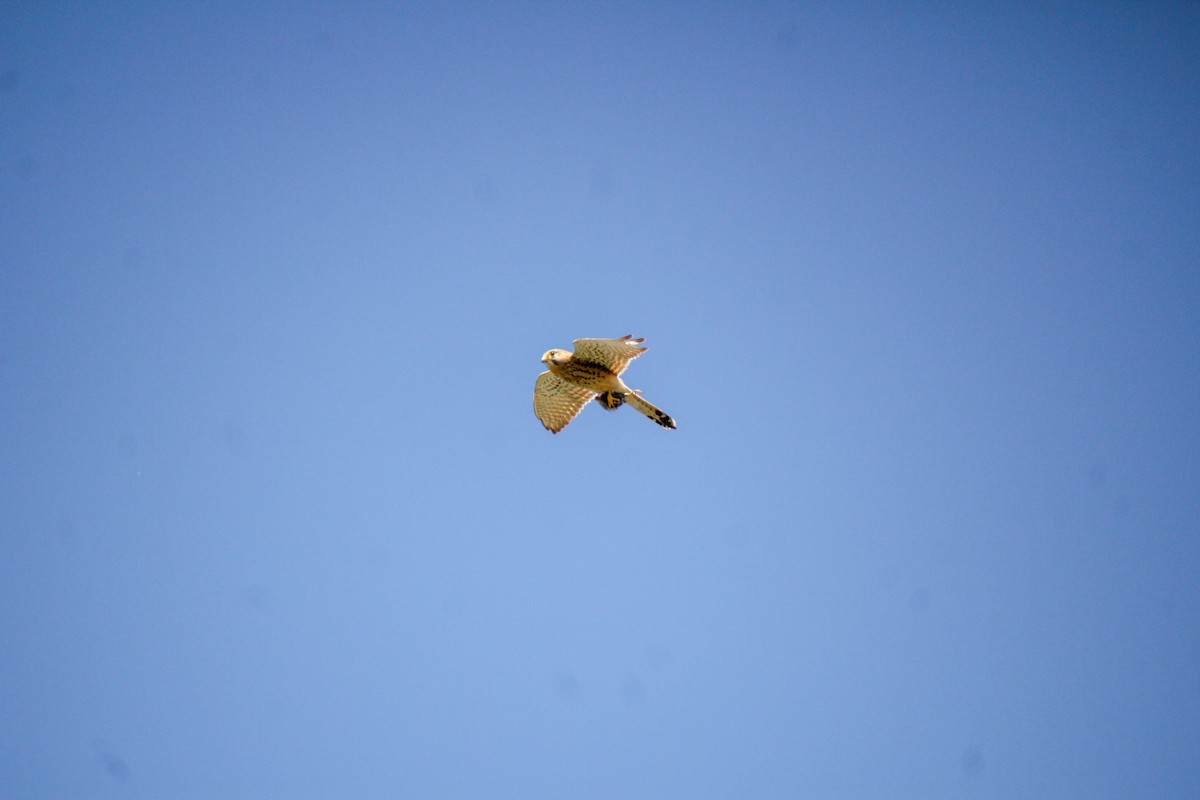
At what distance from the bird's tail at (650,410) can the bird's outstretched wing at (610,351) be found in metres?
0.35

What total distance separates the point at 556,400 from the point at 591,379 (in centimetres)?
98

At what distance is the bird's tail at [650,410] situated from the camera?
1074 cm

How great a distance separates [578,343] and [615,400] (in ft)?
3.15

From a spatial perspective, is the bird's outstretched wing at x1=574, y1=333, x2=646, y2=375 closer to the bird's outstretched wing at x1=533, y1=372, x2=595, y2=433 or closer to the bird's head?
the bird's head

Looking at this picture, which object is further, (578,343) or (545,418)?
(545,418)

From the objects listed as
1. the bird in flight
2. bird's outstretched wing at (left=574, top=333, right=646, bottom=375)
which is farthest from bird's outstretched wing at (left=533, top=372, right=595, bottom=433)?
bird's outstretched wing at (left=574, top=333, right=646, bottom=375)

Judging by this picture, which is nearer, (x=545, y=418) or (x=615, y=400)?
(x=615, y=400)

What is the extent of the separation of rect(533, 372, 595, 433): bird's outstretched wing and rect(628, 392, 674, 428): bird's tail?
724mm

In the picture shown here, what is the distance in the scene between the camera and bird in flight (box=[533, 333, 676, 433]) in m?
10.5

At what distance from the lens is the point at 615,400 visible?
11.0 metres

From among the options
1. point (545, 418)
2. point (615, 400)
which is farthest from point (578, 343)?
point (545, 418)

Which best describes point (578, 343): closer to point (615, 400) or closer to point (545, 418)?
point (615, 400)

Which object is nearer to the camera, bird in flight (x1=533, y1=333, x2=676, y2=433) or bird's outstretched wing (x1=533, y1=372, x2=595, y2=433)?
bird in flight (x1=533, y1=333, x2=676, y2=433)

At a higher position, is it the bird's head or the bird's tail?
the bird's head
